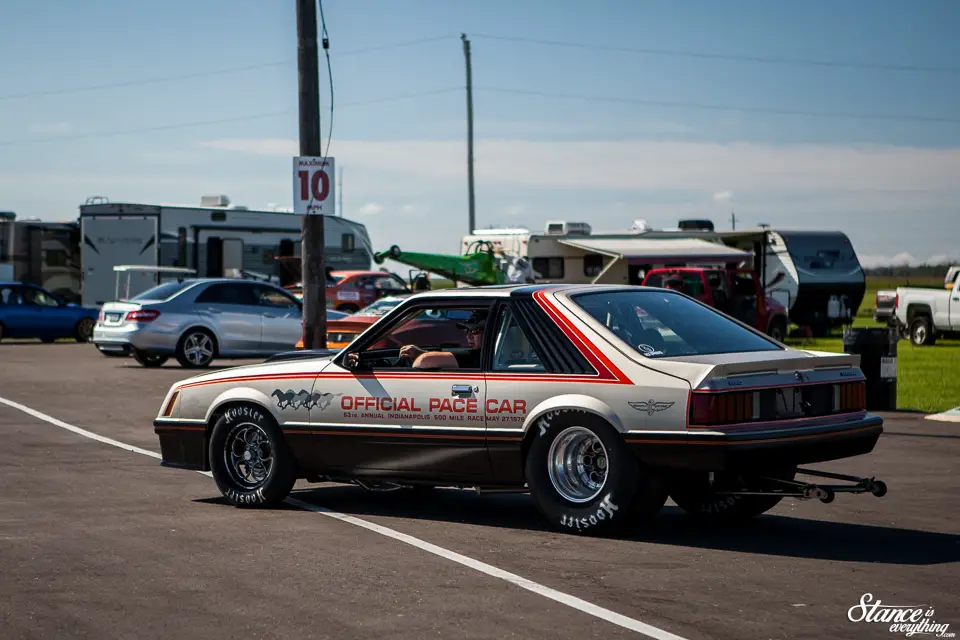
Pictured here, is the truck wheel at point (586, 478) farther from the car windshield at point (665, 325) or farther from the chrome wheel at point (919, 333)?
the chrome wheel at point (919, 333)

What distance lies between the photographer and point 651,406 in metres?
7.68

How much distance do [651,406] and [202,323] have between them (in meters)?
17.7

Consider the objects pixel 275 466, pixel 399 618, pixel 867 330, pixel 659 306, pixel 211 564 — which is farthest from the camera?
pixel 867 330

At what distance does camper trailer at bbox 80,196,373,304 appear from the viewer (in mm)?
34875

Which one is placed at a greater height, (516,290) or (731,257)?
(731,257)

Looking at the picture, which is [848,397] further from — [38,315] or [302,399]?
[38,315]

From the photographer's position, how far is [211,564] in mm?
7348

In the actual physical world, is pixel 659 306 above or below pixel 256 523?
above

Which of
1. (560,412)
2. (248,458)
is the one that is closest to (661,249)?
(248,458)

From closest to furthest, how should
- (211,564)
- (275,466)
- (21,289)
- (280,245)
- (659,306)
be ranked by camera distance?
1. (211,564)
2. (659,306)
3. (275,466)
4. (21,289)
5. (280,245)

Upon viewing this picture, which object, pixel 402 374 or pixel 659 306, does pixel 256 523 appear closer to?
pixel 402 374

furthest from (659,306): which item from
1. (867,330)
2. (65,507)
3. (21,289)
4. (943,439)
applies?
(21,289)

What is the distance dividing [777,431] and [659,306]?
1.34m

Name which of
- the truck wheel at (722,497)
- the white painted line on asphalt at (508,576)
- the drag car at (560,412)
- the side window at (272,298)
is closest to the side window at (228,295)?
the side window at (272,298)
